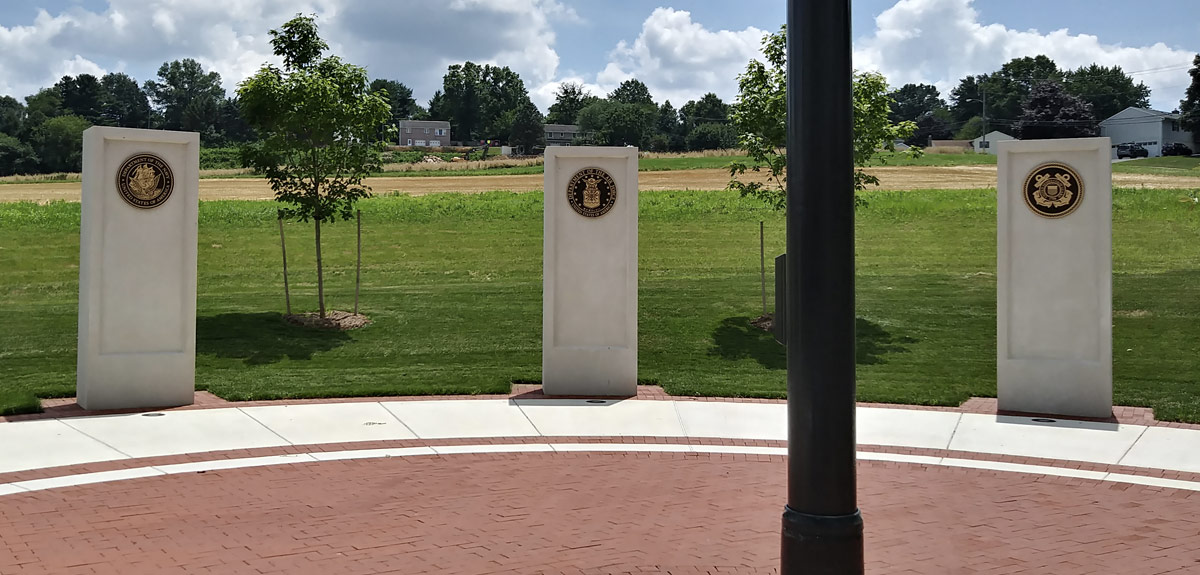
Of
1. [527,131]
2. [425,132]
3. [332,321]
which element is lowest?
[332,321]

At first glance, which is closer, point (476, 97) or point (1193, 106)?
point (1193, 106)

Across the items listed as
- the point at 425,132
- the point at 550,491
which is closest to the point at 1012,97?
the point at 425,132

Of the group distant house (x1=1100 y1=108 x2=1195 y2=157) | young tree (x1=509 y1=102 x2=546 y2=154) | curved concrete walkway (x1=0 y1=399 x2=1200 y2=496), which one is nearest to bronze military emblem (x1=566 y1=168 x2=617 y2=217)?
curved concrete walkway (x1=0 y1=399 x2=1200 y2=496)

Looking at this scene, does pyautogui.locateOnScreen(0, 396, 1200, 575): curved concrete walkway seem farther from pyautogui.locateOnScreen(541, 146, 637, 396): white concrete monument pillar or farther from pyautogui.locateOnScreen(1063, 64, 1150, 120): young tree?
pyautogui.locateOnScreen(1063, 64, 1150, 120): young tree

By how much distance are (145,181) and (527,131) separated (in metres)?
75.3

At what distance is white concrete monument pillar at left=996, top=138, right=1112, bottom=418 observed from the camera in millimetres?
11133

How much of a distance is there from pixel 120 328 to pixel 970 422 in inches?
376

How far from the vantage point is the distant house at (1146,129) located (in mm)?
88575

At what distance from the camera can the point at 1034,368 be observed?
37.4 ft

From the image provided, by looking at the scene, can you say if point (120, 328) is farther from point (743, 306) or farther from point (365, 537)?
point (743, 306)

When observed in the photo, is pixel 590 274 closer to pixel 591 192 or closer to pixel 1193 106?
pixel 591 192

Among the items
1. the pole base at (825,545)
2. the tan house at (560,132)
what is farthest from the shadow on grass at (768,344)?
the tan house at (560,132)

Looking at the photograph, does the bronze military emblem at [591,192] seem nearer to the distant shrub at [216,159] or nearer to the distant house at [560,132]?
the distant shrub at [216,159]

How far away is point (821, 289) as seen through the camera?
4.89 meters
